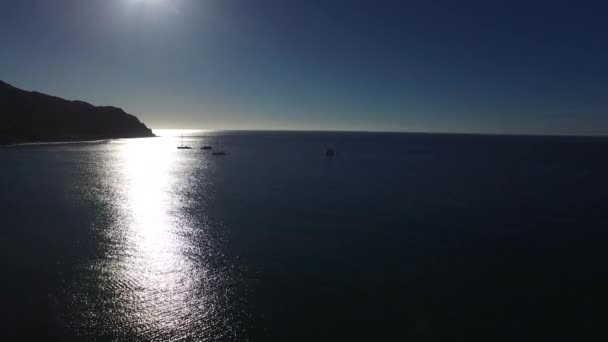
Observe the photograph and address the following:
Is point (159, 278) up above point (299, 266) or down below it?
below

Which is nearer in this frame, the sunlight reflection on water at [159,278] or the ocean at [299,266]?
the sunlight reflection on water at [159,278]

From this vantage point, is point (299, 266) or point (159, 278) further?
point (299, 266)

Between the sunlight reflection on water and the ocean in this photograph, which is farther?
the ocean

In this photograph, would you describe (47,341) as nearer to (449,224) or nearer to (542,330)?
(542,330)

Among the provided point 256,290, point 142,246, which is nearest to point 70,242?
point 142,246
